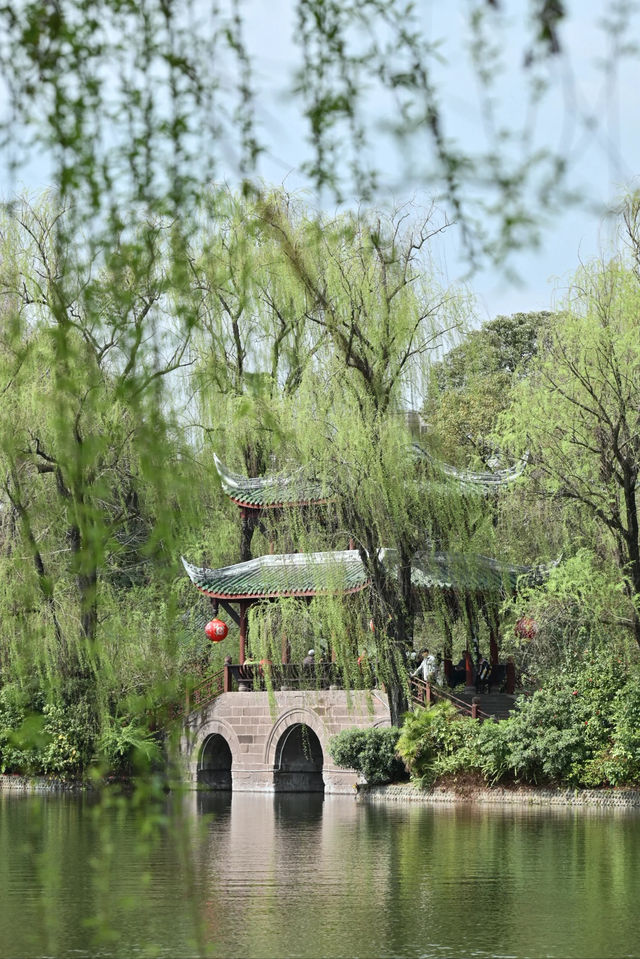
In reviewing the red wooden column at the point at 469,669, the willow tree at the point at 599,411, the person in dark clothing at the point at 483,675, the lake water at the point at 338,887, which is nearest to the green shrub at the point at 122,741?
the lake water at the point at 338,887

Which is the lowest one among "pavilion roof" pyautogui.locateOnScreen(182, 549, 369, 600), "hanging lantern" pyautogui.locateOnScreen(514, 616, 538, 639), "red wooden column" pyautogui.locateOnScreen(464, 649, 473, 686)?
"red wooden column" pyautogui.locateOnScreen(464, 649, 473, 686)

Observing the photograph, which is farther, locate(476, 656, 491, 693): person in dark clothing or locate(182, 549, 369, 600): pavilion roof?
locate(476, 656, 491, 693): person in dark clothing

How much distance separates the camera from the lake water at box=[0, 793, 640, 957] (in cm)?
639

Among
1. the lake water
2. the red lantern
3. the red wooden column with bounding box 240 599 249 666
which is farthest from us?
the red wooden column with bounding box 240 599 249 666

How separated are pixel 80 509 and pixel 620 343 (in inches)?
511

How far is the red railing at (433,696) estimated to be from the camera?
701 inches

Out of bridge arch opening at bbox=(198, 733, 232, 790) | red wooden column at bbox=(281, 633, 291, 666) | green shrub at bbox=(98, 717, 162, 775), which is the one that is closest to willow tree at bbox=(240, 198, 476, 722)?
red wooden column at bbox=(281, 633, 291, 666)

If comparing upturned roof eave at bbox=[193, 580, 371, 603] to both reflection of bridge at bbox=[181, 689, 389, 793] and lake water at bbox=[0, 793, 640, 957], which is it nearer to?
reflection of bridge at bbox=[181, 689, 389, 793]

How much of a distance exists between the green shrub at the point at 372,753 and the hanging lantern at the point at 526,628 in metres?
2.17

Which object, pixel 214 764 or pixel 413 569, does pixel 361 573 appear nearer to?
pixel 413 569

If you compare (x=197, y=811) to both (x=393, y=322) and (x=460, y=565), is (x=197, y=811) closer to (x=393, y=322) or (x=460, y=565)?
(x=460, y=565)

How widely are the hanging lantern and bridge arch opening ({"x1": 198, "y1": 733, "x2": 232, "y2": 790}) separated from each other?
6.33 metres

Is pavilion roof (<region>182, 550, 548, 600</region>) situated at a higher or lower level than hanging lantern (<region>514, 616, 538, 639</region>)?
higher

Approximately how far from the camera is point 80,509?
2.73 m
